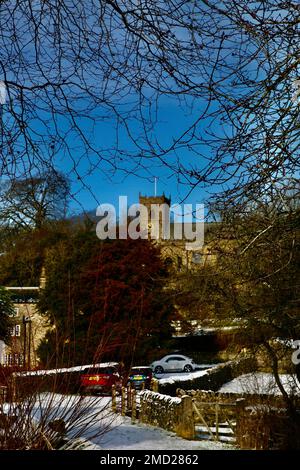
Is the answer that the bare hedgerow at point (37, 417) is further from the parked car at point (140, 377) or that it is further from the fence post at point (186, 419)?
the parked car at point (140, 377)

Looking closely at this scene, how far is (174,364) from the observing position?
2522 centimetres

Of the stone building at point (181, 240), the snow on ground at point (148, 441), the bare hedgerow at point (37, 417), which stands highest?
the stone building at point (181, 240)

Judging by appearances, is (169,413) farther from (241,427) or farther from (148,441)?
(241,427)

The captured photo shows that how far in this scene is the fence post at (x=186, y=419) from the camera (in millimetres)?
11805

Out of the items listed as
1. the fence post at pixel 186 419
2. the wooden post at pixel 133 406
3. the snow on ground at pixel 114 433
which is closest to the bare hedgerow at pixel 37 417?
the snow on ground at pixel 114 433

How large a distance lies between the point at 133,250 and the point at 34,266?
26.0 ft

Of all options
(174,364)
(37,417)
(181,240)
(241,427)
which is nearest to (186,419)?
(241,427)

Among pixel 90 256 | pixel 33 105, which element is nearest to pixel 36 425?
pixel 33 105

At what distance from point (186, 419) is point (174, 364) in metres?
13.3

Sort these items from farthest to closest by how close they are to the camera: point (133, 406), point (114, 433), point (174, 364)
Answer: point (174, 364) < point (133, 406) < point (114, 433)

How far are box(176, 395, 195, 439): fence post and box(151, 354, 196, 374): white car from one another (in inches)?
510

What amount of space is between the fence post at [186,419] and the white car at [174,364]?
42.5 ft

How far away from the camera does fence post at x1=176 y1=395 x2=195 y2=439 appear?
465 inches

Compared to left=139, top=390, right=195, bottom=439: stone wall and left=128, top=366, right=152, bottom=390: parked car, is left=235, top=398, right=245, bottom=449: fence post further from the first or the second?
left=128, top=366, right=152, bottom=390: parked car
